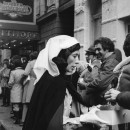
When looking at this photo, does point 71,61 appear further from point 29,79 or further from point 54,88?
point 29,79

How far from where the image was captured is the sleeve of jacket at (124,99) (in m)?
2.40

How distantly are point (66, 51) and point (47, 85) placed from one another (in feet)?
1.35

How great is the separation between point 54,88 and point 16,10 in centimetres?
1235

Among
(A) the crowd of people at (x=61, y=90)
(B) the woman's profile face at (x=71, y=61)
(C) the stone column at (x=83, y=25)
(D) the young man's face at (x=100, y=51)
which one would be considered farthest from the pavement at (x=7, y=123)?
(B) the woman's profile face at (x=71, y=61)

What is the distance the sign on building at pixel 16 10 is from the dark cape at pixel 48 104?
39.2 ft

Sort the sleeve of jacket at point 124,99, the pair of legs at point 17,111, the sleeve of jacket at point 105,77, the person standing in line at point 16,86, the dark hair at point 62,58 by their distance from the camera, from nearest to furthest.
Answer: the sleeve of jacket at point 124,99
the dark hair at point 62,58
the sleeve of jacket at point 105,77
the person standing in line at point 16,86
the pair of legs at point 17,111

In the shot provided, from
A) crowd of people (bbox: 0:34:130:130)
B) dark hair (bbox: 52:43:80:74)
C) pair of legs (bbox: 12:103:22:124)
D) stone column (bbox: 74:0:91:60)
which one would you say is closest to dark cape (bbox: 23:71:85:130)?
crowd of people (bbox: 0:34:130:130)

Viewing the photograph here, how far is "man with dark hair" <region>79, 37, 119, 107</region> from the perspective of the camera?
14.6 ft

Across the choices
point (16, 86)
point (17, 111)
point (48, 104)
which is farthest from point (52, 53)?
point (17, 111)

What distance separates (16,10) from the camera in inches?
579

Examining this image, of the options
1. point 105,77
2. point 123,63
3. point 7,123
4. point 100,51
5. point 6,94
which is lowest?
point 7,123

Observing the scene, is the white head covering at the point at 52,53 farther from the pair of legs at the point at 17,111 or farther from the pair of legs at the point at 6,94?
the pair of legs at the point at 6,94

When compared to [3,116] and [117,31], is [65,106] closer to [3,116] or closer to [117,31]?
[117,31]

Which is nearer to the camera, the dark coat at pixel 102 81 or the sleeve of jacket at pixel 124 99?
the sleeve of jacket at pixel 124 99
